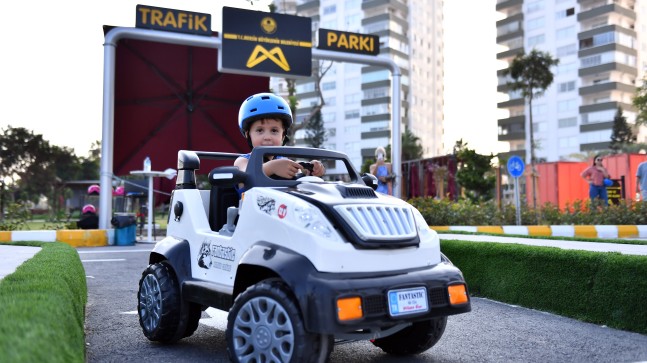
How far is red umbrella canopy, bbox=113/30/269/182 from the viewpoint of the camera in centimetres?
1636

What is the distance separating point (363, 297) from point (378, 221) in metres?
0.46

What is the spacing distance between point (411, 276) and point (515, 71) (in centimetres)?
6351

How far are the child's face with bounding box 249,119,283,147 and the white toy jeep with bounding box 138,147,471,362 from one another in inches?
26.6

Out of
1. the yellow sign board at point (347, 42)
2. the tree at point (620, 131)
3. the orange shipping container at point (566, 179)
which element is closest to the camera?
the yellow sign board at point (347, 42)

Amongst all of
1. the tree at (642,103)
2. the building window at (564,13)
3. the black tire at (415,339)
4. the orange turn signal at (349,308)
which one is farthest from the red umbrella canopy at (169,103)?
the building window at (564,13)

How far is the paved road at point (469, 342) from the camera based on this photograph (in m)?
3.77

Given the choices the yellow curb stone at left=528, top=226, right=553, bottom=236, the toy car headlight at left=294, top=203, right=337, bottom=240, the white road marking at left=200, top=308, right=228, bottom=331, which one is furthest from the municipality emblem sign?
the toy car headlight at left=294, top=203, right=337, bottom=240

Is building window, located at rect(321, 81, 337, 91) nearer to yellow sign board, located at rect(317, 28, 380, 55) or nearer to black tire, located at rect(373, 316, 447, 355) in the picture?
yellow sign board, located at rect(317, 28, 380, 55)

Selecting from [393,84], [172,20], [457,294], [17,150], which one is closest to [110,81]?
[172,20]

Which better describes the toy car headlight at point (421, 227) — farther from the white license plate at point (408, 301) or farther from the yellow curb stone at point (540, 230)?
the yellow curb stone at point (540, 230)

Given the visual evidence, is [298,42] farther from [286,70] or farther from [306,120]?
[306,120]

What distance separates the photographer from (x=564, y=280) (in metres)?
5.16

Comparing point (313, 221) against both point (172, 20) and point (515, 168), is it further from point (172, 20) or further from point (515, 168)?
point (172, 20)

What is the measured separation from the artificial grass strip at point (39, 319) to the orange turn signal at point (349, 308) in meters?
1.15
